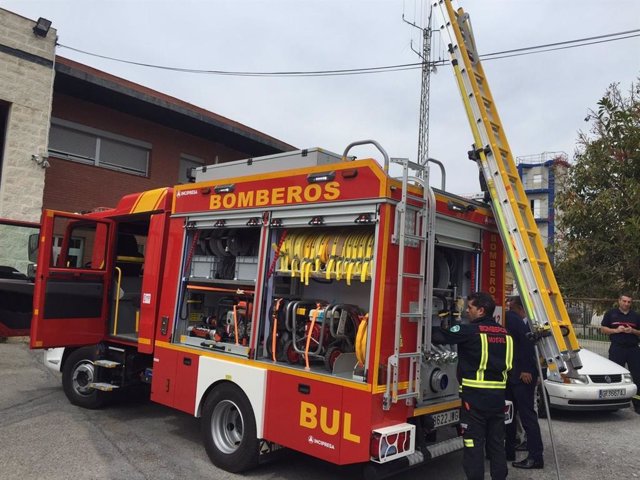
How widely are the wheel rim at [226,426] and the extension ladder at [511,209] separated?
9.22 ft

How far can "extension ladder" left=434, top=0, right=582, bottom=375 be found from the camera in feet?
14.9

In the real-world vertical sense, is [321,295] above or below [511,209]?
below

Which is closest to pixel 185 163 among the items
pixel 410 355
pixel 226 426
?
pixel 226 426

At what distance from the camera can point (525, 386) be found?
17.3 feet

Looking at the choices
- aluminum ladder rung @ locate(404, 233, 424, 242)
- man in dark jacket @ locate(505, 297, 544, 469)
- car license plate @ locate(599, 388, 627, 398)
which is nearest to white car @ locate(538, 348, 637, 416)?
car license plate @ locate(599, 388, 627, 398)

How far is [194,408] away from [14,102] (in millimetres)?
10455

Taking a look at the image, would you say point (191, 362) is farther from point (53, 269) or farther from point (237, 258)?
point (53, 269)

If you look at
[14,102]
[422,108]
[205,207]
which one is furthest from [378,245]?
[422,108]

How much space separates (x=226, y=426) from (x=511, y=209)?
3345 mm

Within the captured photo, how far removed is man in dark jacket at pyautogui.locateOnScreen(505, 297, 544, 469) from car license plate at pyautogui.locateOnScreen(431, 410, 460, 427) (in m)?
0.90

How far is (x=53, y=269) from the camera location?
21.0 feet

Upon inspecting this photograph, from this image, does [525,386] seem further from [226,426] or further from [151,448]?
[151,448]

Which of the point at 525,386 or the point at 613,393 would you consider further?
the point at 613,393

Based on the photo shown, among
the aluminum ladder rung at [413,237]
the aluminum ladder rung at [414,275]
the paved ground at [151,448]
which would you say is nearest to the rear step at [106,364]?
the paved ground at [151,448]
